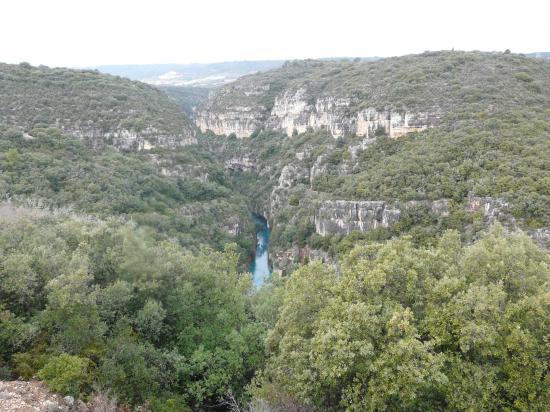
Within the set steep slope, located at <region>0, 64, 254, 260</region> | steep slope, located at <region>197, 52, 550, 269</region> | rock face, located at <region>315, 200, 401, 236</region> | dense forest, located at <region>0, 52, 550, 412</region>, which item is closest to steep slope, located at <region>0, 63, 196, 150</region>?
steep slope, located at <region>0, 64, 254, 260</region>

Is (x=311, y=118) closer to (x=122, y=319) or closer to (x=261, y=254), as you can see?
(x=261, y=254)

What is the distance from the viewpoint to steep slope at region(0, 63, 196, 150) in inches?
2500

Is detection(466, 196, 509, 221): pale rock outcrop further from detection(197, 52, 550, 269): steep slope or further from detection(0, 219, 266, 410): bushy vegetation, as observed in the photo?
detection(0, 219, 266, 410): bushy vegetation

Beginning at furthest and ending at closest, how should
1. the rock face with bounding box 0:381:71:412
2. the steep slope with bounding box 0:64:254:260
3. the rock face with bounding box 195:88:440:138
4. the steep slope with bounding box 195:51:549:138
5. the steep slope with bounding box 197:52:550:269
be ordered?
1. the rock face with bounding box 195:88:440:138
2. the steep slope with bounding box 195:51:549:138
3. the steep slope with bounding box 0:64:254:260
4. the steep slope with bounding box 197:52:550:269
5. the rock face with bounding box 0:381:71:412

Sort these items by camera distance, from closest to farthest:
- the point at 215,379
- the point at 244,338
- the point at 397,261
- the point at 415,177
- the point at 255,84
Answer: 1. the point at 397,261
2. the point at 215,379
3. the point at 244,338
4. the point at 415,177
5. the point at 255,84

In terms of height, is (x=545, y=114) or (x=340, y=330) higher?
(x=545, y=114)

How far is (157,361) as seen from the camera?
58.7ft

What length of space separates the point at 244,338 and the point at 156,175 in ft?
165

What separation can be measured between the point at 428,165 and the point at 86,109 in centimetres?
5645

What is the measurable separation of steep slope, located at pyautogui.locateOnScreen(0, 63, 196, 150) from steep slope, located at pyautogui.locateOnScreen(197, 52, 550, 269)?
25.4m

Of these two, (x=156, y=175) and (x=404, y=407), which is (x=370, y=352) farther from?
(x=156, y=175)

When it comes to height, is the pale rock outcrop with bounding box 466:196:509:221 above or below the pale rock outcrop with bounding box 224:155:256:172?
above

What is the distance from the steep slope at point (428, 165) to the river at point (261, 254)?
309 cm

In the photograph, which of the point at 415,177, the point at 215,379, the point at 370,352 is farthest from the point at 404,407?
Result: the point at 415,177
